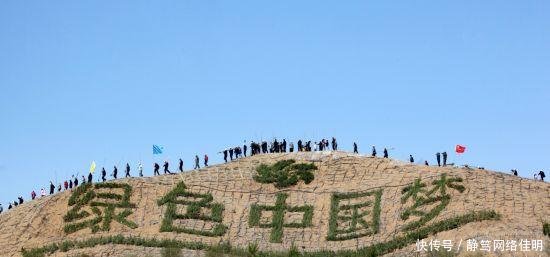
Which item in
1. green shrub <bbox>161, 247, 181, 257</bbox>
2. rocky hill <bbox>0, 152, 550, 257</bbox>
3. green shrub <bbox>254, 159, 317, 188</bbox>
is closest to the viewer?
rocky hill <bbox>0, 152, 550, 257</bbox>

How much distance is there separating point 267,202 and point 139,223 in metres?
11.4

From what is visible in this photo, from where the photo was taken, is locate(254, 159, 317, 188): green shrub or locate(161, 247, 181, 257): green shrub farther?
locate(254, 159, 317, 188): green shrub

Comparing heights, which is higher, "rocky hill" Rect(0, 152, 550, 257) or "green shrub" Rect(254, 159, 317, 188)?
"green shrub" Rect(254, 159, 317, 188)

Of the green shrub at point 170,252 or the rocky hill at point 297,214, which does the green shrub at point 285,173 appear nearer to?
the rocky hill at point 297,214

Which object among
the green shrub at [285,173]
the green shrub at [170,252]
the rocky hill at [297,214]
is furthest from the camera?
the green shrub at [285,173]

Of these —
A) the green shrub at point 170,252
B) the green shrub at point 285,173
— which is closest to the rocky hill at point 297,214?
the green shrub at point 170,252

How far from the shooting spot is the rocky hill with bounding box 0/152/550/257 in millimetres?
66188

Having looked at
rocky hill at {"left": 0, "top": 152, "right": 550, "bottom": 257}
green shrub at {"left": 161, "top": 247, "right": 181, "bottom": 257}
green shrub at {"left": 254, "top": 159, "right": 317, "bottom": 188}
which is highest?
green shrub at {"left": 254, "top": 159, "right": 317, "bottom": 188}

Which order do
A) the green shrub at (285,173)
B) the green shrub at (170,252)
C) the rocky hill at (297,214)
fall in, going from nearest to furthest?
the rocky hill at (297,214)
the green shrub at (170,252)
the green shrub at (285,173)

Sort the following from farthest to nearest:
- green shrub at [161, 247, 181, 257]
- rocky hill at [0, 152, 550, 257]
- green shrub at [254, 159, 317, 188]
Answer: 1. green shrub at [254, 159, 317, 188]
2. green shrub at [161, 247, 181, 257]
3. rocky hill at [0, 152, 550, 257]

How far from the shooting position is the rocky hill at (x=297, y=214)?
6619 cm

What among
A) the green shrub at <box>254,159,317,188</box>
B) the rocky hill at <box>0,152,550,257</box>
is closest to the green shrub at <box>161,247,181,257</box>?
the rocky hill at <box>0,152,550,257</box>

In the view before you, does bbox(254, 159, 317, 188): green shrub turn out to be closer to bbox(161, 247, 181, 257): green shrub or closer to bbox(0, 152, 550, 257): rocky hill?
bbox(0, 152, 550, 257): rocky hill

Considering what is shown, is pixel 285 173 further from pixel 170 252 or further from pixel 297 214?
pixel 170 252
